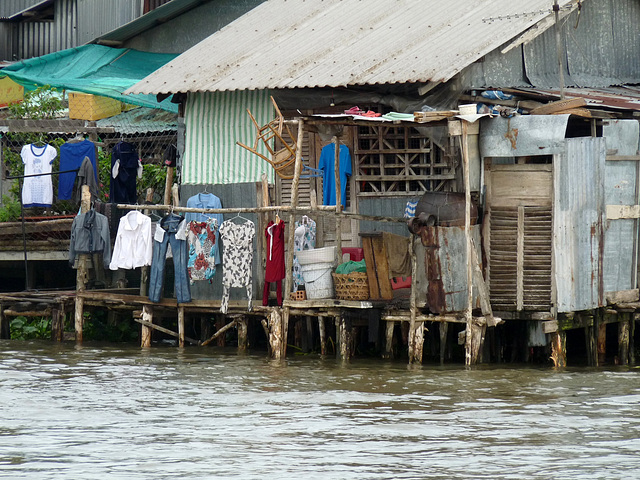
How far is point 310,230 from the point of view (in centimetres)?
1603

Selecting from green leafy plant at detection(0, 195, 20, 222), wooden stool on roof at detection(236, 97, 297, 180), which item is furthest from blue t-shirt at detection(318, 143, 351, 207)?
green leafy plant at detection(0, 195, 20, 222)

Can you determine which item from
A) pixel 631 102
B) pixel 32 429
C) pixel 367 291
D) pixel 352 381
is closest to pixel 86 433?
pixel 32 429

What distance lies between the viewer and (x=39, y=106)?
Answer: 1995 centimetres

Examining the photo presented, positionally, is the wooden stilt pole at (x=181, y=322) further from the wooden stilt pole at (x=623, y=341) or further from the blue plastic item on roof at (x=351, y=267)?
the wooden stilt pole at (x=623, y=341)

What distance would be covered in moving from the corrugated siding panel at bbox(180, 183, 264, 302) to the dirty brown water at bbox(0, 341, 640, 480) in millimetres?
1699

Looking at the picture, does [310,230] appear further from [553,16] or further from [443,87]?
[553,16]

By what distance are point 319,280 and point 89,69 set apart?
28.9 feet

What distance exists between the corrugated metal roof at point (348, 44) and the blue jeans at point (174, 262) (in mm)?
1960

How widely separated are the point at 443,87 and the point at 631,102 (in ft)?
8.62

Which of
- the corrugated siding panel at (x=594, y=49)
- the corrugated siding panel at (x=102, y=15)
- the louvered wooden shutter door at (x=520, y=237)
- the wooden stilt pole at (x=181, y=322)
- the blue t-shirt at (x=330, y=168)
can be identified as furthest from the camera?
the corrugated siding panel at (x=102, y=15)

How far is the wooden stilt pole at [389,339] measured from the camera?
47.9 ft

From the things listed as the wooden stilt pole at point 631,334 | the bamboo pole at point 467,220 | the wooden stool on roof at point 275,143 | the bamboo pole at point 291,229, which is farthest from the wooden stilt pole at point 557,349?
the wooden stool on roof at point 275,143

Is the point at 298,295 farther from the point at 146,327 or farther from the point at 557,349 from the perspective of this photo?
the point at 557,349

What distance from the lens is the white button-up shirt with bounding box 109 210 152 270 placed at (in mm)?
16641
